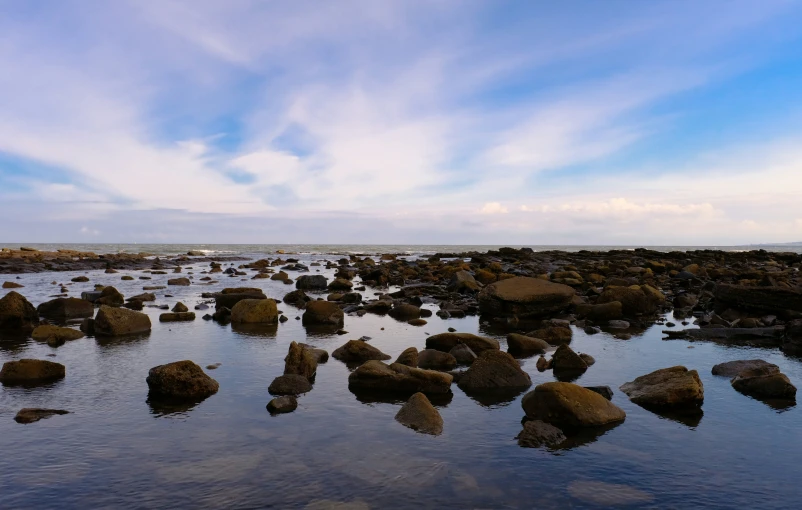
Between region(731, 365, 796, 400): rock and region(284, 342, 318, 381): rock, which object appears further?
region(284, 342, 318, 381): rock

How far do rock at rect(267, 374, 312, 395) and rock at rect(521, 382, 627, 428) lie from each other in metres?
3.30

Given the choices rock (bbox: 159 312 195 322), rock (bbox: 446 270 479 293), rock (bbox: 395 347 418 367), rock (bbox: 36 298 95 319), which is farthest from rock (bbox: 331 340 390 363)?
rock (bbox: 446 270 479 293)

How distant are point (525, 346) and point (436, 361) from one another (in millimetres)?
2391

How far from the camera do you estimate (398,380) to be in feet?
26.1

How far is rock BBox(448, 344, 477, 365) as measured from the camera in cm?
974

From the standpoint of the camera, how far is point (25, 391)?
753 cm

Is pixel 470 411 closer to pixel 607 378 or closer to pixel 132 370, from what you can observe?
pixel 607 378

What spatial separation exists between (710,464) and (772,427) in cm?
175

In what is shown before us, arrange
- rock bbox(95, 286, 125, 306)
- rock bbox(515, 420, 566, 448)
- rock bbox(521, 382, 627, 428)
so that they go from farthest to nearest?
1. rock bbox(95, 286, 125, 306)
2. rock bbox(521, 382, 627, 428)
3. rock bbox(515, 420, 566, 448)

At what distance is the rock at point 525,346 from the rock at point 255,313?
6.88m

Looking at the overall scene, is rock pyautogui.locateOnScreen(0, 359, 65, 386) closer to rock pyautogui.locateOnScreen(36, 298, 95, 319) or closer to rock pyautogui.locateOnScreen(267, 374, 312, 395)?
→ rock pyautogui.locateOnScreen(267, 374, 312, 395)

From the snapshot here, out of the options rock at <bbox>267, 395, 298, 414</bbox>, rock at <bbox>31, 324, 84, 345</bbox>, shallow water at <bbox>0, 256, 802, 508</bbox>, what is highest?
rock at <bbox>31, 324, 84, 345</bbox>

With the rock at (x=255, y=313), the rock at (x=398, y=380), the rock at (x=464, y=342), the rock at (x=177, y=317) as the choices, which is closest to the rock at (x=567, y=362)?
the rock at (x=464, y=342)

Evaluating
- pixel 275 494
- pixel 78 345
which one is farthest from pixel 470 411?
pixel 78 345
